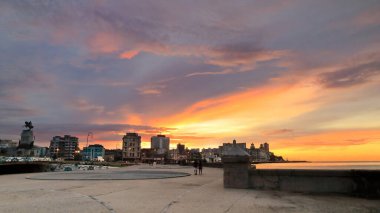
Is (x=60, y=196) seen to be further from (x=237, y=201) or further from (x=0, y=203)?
(x=237, y=201)

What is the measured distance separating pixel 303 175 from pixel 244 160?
3.09m

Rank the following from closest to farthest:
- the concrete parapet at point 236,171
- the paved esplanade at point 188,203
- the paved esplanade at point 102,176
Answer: the paved esplanade at point 188,203 → the concrete parapet at point 236,171 → the paved esplanade at point 102,176

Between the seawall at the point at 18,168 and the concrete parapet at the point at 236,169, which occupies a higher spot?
the concrete parapet at the point at 236,169

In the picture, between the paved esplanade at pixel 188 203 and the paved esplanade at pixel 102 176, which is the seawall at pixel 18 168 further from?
the paved esplanade at pixel 188 203

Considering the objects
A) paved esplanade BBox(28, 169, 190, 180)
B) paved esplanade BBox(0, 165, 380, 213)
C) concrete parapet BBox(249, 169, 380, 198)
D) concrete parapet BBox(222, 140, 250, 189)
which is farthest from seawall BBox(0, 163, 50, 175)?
concrete parapet BBox(249, 169, 380, 198)

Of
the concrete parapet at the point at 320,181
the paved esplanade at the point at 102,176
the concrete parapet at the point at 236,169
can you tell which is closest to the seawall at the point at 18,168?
the paved esplanade at the point at 102,176

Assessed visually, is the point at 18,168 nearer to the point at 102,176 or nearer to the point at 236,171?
the point at 102,176

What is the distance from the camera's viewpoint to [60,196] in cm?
1354

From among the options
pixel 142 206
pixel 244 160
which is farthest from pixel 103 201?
pixel 244 160

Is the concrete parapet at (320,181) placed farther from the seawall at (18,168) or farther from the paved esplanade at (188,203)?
the seawall at (18,168)

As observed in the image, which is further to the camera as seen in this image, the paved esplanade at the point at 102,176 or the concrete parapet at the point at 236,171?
the paved esplanade at the point at 102,176

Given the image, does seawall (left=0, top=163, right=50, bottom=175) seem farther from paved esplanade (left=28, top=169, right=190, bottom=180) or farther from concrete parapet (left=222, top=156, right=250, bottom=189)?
concrete parapet (left=222, top=156, right=250, bottom=189)

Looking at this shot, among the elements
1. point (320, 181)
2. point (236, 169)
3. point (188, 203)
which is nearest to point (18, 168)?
point (236, 169)

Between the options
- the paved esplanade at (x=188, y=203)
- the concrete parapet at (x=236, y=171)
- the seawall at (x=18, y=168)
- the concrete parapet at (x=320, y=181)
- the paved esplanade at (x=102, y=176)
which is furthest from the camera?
the seawall at (x=18, y=168)
